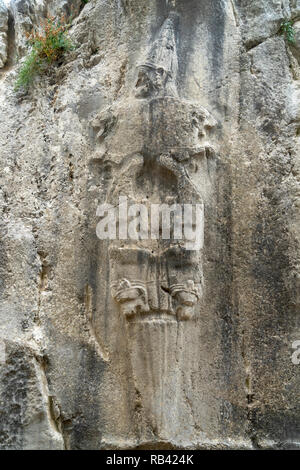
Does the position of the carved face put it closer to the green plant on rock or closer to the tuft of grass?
the tuft of grass

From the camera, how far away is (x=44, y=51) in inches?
289

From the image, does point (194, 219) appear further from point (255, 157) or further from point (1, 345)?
point (1, 345)

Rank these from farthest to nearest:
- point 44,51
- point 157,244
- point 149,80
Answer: point 44,51, point 149,80, point 157,244

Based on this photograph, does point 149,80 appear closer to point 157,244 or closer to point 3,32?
point 157,244

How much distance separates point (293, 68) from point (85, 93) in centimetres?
205

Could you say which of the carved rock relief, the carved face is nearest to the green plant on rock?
the carved rock relief

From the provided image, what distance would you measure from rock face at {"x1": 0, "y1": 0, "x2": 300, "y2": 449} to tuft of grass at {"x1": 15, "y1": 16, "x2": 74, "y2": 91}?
0.11 meters

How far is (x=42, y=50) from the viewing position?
734 centimetres

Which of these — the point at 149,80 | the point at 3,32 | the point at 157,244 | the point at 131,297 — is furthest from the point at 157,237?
the point at 3,32

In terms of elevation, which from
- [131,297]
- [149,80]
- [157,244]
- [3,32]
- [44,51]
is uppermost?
[3,32]

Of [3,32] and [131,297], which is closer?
[131,297]

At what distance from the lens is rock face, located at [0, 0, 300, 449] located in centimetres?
588

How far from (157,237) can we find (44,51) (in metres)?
2.54

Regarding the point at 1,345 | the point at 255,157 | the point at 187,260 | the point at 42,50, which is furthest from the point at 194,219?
the point at 42,50
